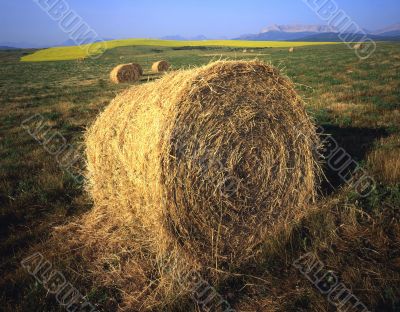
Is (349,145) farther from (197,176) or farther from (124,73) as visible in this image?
(124,73)

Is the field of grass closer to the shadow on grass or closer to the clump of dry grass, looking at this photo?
the shadow on grass

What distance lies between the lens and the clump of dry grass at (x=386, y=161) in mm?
5621

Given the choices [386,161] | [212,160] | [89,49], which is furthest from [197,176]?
[89,49]

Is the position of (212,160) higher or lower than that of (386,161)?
higher

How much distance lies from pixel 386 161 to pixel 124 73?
2088cm

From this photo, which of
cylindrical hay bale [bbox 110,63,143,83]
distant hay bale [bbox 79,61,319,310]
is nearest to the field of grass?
cylindrical hay bale [bbox 110,63,143,83]

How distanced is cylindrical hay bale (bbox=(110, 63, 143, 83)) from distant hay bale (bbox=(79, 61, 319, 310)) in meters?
19.4

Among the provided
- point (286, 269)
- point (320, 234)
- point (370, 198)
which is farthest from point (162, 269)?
point (370, 198)

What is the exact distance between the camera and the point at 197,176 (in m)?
4.33

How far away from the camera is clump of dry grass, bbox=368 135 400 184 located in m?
5.62

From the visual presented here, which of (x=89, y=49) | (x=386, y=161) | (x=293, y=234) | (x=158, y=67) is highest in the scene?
(x=89, y=49)

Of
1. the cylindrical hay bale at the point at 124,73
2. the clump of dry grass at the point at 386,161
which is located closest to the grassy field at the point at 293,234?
the clump of dry grass at the point at 386,161

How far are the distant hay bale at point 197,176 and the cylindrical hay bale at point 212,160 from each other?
0.01m

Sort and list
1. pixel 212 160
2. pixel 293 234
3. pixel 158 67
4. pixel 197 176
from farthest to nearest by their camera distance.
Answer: pixel 158 67, pixel 293 234, pixel 212 160, pixel 197 176
